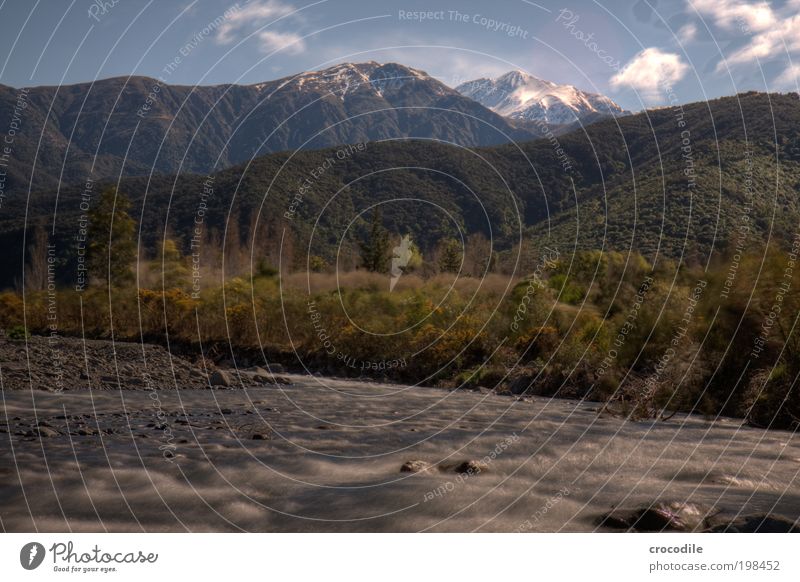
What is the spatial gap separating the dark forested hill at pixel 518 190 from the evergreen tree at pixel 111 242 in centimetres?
1399

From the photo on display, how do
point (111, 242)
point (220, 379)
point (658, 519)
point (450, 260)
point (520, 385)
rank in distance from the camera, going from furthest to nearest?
point (450, 260) < point (111, 242) < point (520, 385) < point (220, 379) < point (658, 519)

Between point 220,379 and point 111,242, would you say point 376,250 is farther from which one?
point 220,379

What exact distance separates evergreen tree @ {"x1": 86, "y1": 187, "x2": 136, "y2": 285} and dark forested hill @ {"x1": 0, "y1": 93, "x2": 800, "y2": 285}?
551 inches

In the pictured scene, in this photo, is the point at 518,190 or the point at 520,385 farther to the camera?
the point at 518,190

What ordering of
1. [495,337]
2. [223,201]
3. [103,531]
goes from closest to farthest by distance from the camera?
[103,531] → [495,337] → [223,201]

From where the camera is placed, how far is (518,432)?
8.81 metres

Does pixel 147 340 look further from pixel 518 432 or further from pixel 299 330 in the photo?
pixel 518 432

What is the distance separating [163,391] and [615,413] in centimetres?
848

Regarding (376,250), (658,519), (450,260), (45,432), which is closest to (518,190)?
(376,250)

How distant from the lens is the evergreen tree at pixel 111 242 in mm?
34344

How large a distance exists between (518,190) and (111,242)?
5597 centimetres

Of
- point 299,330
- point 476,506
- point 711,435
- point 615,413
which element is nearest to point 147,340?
point 299,330

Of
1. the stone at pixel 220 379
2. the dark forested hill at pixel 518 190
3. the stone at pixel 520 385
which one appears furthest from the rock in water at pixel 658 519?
the dark forested hill at pixel 518 190

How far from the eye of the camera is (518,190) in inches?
3204
